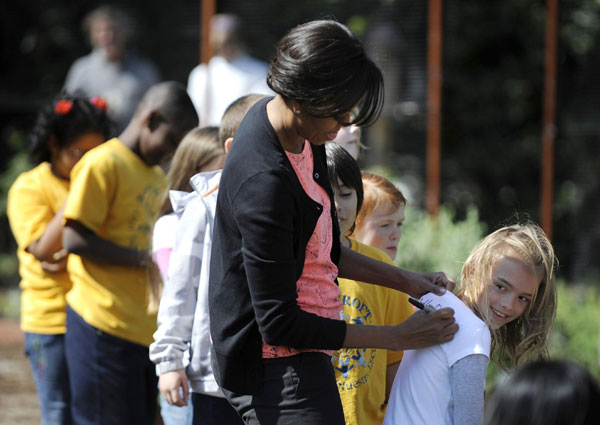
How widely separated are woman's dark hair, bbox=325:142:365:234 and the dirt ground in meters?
3.85

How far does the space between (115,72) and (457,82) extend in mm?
3499

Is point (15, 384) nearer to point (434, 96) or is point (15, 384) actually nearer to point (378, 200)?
point (434, 96)

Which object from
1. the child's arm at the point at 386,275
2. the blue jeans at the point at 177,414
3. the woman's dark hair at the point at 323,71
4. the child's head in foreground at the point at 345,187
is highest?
the woman's dark hair at the point at 323,71

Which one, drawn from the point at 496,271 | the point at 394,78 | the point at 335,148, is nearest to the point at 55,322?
the point at 335,148

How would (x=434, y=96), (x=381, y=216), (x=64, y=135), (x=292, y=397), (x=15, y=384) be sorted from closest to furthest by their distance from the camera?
(x=292, y=397) → (x=381, y=216) → (x=64, y=135) → (x=15, y=384) → (x=434, y=96)

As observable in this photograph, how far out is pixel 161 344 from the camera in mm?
2730

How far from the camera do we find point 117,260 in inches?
139

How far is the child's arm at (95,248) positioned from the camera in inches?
136

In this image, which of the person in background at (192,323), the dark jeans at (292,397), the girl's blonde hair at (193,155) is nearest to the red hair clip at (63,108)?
the girl's blonde hair at (193,155)

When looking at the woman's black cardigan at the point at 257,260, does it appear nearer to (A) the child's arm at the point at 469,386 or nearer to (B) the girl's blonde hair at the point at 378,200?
(A) the child's arm at the point at 469,386

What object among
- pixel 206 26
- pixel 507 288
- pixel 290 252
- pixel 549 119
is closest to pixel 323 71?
pixel 290 252

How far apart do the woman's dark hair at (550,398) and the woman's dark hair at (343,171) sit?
4.32ft

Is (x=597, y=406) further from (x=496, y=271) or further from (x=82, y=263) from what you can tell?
(x=82, y=263)

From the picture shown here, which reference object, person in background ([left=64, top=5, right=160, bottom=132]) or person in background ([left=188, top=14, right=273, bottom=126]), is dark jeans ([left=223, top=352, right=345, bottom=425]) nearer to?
person in background ([left=188, top=14, right=273, bottom=126])
